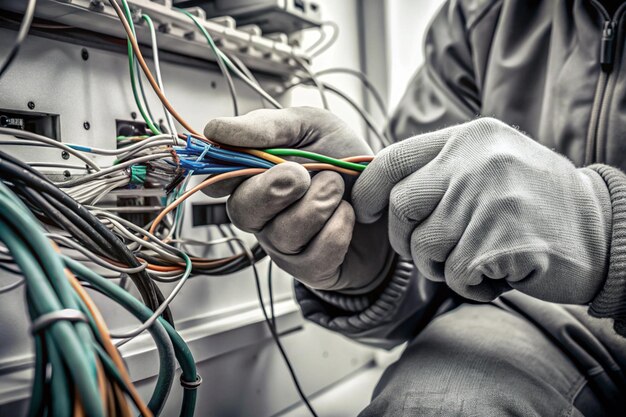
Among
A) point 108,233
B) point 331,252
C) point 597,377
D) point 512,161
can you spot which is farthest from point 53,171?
point 597,377

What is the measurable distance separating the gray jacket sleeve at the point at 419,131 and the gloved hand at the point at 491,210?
18cm

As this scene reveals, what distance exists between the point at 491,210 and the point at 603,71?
16.5 inches

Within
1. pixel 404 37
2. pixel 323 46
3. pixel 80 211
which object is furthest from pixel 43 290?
pixel 404 37

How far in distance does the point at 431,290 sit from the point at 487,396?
303mm

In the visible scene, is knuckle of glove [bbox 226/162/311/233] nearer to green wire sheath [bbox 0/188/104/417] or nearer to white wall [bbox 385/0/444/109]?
green wire sheath [bbox 0/188/104/417]

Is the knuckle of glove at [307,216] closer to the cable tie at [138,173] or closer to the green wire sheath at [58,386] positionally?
the cable tie at [138,173]

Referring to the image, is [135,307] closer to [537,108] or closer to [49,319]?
[49,319]

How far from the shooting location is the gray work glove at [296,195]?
0.50 m

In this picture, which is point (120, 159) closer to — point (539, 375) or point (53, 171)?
point (53, 171)

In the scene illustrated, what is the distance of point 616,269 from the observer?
551 mm

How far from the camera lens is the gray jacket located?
2.31ft

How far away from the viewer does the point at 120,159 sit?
1.70 ft

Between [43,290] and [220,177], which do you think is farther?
[220,177]

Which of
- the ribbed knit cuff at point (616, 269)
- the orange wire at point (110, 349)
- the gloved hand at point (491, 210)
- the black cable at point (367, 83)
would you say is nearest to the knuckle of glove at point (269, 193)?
the gloved hand at point (491, 210)
